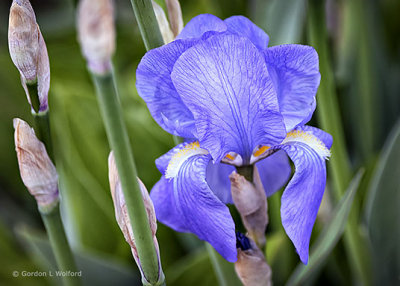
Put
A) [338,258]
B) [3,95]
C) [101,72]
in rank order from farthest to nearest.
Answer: [3,95] < [338,258] < [101,72]

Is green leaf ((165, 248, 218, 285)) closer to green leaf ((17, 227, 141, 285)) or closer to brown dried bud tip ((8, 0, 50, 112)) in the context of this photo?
green leaf ((17, 227, 141, 285))

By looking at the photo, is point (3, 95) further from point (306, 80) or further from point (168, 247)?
point (306, 80)

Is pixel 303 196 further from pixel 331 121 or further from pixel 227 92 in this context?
pixel 331 121

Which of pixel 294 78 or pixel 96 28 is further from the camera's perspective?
pixel 294 78

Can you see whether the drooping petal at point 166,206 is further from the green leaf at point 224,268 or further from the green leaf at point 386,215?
the green leaf at point 386,215

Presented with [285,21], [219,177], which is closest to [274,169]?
[219,177]

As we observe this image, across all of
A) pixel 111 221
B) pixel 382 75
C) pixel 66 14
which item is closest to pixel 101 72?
pixel 111 221
